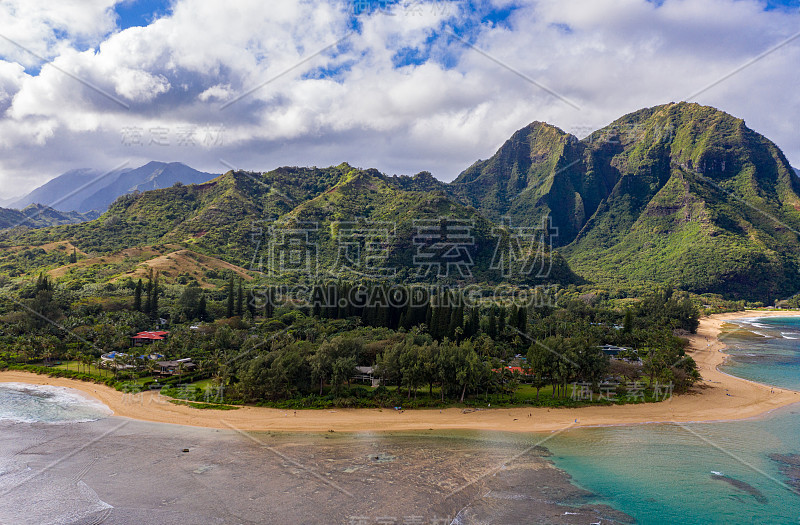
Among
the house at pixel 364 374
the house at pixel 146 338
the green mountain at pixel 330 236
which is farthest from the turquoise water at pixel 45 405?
the green mountain at pixel 330 236

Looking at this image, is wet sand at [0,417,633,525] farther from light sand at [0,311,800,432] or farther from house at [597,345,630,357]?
house at [597,345,630,357]

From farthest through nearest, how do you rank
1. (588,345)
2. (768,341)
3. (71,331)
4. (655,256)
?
(655,256) → (768,341) → (71,331) → (588,345)

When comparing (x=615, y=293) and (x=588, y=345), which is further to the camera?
(x=615, y=293)

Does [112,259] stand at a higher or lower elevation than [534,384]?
higher

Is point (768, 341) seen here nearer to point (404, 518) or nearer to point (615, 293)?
point (615, 293)

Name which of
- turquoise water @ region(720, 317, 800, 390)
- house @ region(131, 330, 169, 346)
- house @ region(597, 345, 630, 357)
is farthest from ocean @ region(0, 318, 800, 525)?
turquoise water @ region(720, 317, 800, 390)

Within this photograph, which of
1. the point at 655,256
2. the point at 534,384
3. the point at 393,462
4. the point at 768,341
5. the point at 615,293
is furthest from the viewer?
the point at 655,256

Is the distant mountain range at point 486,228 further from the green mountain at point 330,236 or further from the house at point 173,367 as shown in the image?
the house at point 173,367

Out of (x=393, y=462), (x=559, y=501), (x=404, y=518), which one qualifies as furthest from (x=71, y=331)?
(x=559, y=501)
